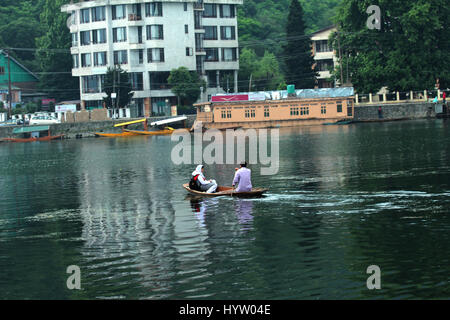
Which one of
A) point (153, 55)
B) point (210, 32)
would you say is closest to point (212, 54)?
point (210, 32)

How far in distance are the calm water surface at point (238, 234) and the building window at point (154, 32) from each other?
6639 cm

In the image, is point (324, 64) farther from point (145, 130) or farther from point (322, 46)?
point (145, 130)

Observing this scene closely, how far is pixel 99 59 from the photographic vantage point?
11406 cm

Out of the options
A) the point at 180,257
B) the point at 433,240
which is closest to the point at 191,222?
the point at 180,257

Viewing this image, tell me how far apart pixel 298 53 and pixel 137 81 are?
24451mm

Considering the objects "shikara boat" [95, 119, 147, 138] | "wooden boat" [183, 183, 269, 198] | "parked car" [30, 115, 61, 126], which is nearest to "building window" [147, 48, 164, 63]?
"shikara boat" [95, 119, 147, 138]

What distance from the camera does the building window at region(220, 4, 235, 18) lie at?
119 metres

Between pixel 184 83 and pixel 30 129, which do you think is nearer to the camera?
pixel 30 129

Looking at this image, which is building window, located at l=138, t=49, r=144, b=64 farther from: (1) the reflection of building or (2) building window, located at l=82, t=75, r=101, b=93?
(1) the reflection of building

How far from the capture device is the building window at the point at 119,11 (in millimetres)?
111812

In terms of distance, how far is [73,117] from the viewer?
103 metres

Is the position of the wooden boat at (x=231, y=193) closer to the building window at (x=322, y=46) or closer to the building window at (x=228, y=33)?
the building window at (x=228, y=33)

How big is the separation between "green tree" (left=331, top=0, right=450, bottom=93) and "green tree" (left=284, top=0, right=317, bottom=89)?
13166mm
